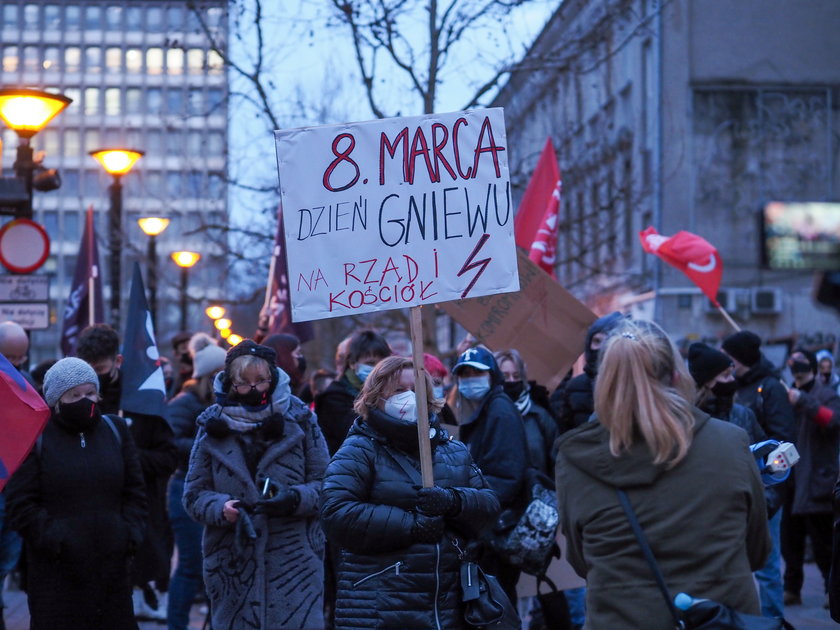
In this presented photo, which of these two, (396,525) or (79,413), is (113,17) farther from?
(396,525)

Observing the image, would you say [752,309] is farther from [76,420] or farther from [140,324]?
[76,420]

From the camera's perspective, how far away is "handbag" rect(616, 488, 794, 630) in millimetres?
3789

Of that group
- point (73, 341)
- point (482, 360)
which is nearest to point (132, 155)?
point (73, 341)

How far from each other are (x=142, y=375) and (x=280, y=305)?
4.20 meters

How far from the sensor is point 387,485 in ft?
17.2

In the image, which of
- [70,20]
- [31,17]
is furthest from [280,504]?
[31,17]

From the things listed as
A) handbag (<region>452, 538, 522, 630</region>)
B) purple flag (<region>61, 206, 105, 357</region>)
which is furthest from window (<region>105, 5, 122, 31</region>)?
handbag (<region>452, 538, 522, 630</region>)

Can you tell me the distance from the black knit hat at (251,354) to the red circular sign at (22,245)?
6.79m

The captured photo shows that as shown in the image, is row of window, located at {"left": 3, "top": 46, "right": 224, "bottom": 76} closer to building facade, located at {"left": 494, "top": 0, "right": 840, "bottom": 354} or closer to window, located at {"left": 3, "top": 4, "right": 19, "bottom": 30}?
window, located at {"left": 3, "top": 4, "right": 19, "bottom": 30}

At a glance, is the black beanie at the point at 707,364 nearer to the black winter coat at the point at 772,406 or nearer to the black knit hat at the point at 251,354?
the black winter coat at the point at 772,406

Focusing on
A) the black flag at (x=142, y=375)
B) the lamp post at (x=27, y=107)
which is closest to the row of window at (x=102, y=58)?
the lamp post at (x=27, y=107)

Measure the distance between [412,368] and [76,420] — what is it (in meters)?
1.81

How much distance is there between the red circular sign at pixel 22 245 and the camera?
12.8 m

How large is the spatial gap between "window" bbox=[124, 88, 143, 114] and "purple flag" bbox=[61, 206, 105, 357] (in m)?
87.6
